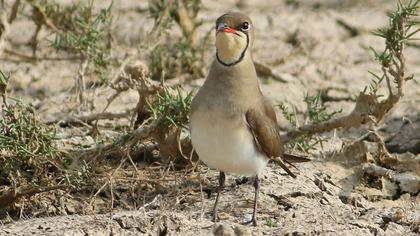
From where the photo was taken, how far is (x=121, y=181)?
511 centimetres

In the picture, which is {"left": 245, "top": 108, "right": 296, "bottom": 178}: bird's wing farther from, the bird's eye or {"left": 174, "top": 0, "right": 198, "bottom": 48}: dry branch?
{"left": 174, "top": 0, "right": 198, "bottom": 48}: dry branch

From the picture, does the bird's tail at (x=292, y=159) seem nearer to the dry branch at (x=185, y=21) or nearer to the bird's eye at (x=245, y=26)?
the bird's eye at (x=245, y=26)

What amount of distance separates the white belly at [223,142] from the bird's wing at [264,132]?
0.03 m

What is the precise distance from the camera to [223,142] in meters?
4.48

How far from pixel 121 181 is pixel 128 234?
714 mm

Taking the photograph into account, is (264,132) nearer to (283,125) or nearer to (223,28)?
(223,28)

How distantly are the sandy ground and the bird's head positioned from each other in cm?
66

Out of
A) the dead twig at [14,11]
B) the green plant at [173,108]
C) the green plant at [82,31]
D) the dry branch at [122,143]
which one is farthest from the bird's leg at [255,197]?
the dead twig at [14,11]

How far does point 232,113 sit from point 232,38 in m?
0.34

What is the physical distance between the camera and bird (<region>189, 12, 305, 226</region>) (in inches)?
177

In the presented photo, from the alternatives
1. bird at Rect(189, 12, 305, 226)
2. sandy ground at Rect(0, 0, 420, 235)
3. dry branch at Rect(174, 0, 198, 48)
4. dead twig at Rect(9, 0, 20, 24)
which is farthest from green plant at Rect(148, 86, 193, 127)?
dry branch at Rect(174, 0, 198, 48)

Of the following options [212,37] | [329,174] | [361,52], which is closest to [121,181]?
[329,174]

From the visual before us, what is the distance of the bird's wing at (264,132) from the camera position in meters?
4.59

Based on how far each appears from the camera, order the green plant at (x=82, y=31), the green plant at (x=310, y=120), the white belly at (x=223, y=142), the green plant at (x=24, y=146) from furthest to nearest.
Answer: the green plant at (x=82, y=31) → the green plant at (x=310, y=120) → the green plant at (x=24, y=146) → the white belly at (x=223, y=142)
